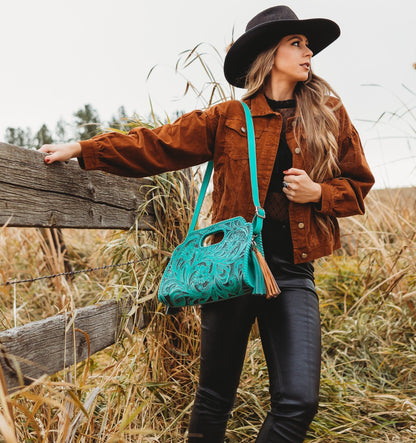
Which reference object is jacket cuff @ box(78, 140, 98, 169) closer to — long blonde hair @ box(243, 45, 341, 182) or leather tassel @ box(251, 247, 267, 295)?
leather tassel @ box(251, 247, 267, 295)

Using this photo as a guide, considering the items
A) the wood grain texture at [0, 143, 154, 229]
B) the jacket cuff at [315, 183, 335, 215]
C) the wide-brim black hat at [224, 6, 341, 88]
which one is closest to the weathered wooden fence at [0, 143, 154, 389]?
the wood grain texture at [0, 143, 154, 229]

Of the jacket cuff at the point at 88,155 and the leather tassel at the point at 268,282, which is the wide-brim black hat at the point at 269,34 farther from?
the leather tassel at the point at 268,282

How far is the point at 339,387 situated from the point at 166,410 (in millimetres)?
1076

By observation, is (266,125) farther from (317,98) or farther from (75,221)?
(75,221)

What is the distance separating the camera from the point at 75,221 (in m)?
1.69

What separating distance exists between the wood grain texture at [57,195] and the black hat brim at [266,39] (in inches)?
31.3

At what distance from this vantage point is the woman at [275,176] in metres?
1.64

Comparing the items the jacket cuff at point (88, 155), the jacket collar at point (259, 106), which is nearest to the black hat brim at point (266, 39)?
the jacket collar at point (259, 106)

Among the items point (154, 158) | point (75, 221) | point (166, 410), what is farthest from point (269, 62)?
point (166, 410)

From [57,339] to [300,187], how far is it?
1.07 m

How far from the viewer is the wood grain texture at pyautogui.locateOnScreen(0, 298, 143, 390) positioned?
1.29m

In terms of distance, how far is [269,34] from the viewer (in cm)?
201

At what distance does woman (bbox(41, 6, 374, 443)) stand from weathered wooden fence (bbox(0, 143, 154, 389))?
12 cm

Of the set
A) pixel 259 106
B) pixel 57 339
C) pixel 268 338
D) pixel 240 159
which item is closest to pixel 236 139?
pixel 240 159
